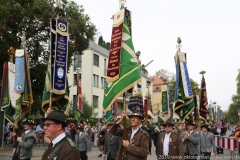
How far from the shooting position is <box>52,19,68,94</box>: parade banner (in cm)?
862

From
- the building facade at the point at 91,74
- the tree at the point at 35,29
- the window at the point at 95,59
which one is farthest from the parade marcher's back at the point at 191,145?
the window at the point at 95,59

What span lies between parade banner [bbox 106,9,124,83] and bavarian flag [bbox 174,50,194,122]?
7402 mm

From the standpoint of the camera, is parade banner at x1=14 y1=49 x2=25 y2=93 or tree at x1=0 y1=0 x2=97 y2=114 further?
tree at x1=0 y1=0 x2=97 y2=114

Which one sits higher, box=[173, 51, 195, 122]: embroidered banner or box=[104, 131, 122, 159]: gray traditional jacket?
box=[173, 51, 195, 122]: embroidered banner

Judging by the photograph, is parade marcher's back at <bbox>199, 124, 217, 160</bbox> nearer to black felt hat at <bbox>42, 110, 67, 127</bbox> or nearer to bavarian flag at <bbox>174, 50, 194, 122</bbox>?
bavarian flag at <bbox>174, 50, 194, 122</bbox>

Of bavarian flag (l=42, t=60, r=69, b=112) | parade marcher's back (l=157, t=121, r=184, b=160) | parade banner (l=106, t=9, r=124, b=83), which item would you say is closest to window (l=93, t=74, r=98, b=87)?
bavarian flag (l=42, t=60, r=69, b=112)

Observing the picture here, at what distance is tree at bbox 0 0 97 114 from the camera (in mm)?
21875

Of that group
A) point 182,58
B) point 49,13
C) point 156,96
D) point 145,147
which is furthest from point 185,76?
point 156,96

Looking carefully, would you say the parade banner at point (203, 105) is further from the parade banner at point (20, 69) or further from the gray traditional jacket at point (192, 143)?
the parade banner at point (20, 69)

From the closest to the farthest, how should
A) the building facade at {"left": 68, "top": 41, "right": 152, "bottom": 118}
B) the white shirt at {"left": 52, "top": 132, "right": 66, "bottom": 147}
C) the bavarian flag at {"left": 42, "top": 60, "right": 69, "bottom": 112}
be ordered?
1. the white shirt at {"left": 52, "top": 132, "right": 66, "bottom": 147}
2. the bavarian flag at {"left": 42, "top": 60, "right": 69, "bottom": 112}
3. the building facade at {"left": 68, "top": 41, "right": 152, "bottom": 118}

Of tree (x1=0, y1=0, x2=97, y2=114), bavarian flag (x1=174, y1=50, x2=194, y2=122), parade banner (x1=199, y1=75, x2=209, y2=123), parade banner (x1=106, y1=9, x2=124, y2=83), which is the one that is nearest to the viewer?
parade banner (x1=106, y1=9, x2=124, y2=83)

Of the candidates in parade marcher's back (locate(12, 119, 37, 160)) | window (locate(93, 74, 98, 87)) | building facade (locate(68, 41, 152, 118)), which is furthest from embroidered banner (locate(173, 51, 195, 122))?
window (locate(93, 74, 98, 87))

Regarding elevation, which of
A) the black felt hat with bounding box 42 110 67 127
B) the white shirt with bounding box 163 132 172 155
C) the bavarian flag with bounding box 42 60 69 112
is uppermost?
the bavarian flag with bounding box 42 60 69 112

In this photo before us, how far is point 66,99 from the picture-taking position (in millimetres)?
9070
